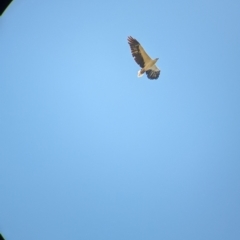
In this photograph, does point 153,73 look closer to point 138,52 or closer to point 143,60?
point 143,60

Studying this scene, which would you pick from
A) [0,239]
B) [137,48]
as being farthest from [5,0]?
[137,48]

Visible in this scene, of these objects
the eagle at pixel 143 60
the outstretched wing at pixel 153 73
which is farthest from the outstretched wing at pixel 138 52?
the outstretched wing at pixel 153 73

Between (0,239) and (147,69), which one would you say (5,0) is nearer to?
(0,239)

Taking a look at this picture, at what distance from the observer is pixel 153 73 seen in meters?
7.89

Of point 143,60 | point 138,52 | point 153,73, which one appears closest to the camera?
point 138,52

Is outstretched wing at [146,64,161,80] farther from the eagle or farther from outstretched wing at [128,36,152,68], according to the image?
outstretched wing at [128,36,152,68]

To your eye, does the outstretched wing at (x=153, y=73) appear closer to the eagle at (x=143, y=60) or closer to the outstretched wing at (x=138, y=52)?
the eagle at (x=143, y=60)

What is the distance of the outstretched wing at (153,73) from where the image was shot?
25.6ft

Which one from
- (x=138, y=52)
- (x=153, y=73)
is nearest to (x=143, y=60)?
(x=138, y=52)

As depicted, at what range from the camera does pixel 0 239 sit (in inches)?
122

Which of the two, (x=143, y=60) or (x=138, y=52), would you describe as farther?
(x=143, y=60)

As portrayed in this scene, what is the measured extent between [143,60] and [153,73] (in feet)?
1.87

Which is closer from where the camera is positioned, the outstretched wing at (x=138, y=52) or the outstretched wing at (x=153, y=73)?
the outstretched wing at (x=138, y=52)

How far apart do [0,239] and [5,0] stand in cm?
273
